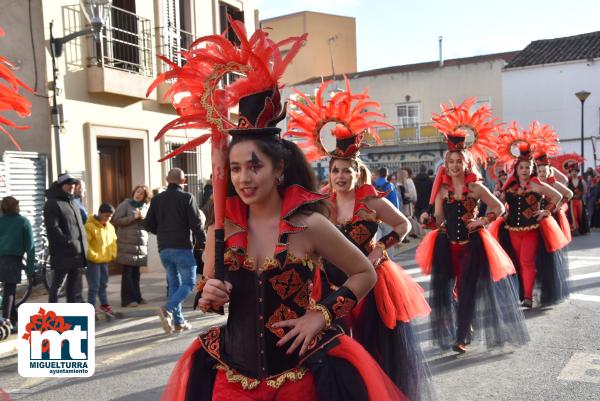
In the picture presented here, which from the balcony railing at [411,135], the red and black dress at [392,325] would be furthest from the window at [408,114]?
the red and black dress at [392,325]

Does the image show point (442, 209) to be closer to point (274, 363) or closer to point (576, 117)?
point (274, 363)

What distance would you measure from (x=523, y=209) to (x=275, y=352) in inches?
270

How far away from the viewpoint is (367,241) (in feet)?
17.1

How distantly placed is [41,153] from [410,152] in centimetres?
2488

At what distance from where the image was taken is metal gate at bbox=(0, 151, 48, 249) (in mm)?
9977

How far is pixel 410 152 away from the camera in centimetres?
3350

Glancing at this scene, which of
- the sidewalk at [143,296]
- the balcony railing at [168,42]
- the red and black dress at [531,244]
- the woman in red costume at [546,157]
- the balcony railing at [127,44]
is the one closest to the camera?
the sidewalk at [143,296]

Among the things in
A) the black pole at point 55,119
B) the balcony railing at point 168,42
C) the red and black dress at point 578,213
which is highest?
the balcony railing at point 168,42

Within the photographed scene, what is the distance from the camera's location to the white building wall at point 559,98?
34438mm

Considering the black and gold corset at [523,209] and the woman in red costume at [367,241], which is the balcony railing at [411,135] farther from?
the woman in red costume at [367,241]

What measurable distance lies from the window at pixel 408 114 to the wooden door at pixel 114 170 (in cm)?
2753

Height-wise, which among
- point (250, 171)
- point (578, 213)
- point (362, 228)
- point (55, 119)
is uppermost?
point (55, 119)

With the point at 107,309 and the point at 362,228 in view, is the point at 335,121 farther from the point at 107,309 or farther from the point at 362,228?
the point at 107,309

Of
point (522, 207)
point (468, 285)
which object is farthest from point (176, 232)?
point (522, 207)
